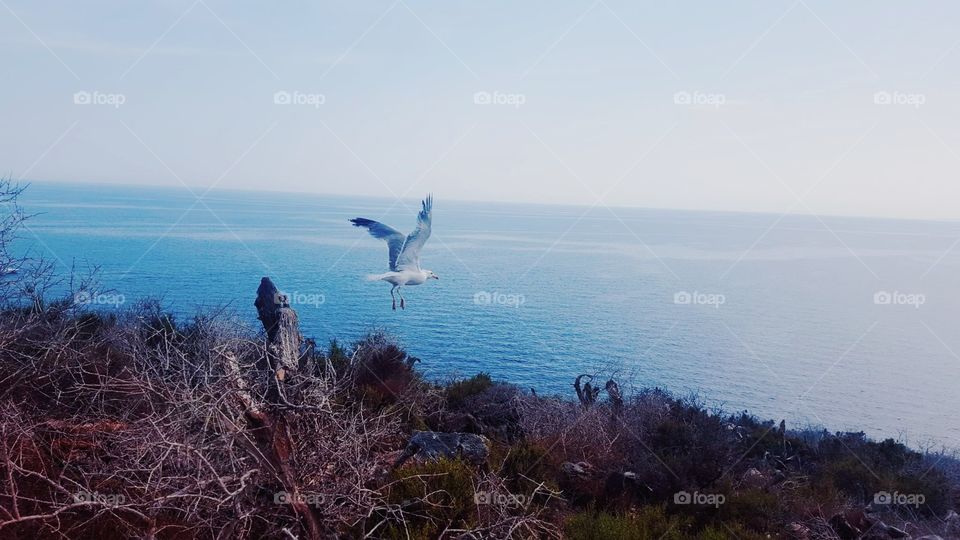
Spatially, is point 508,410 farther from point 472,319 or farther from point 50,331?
point 472,319

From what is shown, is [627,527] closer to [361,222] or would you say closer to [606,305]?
[361,222]

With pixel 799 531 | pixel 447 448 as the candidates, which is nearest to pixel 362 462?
pixel 447 448

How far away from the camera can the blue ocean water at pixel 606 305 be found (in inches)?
1014

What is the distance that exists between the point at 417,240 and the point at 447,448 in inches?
125

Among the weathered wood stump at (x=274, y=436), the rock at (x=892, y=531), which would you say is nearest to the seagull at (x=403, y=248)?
the weathered wood stump at (x=274, y=436)

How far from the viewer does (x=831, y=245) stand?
330 ft

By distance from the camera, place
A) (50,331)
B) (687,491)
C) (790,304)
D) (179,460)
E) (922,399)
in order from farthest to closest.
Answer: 1. (790,304)
2. (922,399)
3. (50,331)
4. (687,491)
5. (179,460)

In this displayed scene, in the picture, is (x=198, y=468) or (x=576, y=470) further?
(x=576, y=470)

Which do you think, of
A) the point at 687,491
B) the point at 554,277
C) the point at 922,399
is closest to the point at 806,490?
the point at 687,491

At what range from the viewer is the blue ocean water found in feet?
84.5

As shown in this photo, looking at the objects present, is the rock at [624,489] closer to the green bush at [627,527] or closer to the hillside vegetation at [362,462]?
the hillside vegetation at [362,462]

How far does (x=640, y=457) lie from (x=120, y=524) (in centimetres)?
602

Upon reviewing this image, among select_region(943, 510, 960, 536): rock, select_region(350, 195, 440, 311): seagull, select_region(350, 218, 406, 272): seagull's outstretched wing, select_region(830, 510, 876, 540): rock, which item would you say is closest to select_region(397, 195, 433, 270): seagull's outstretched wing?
select_region(350, 195, 440, 311): seagull

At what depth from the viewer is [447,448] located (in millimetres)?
7734
